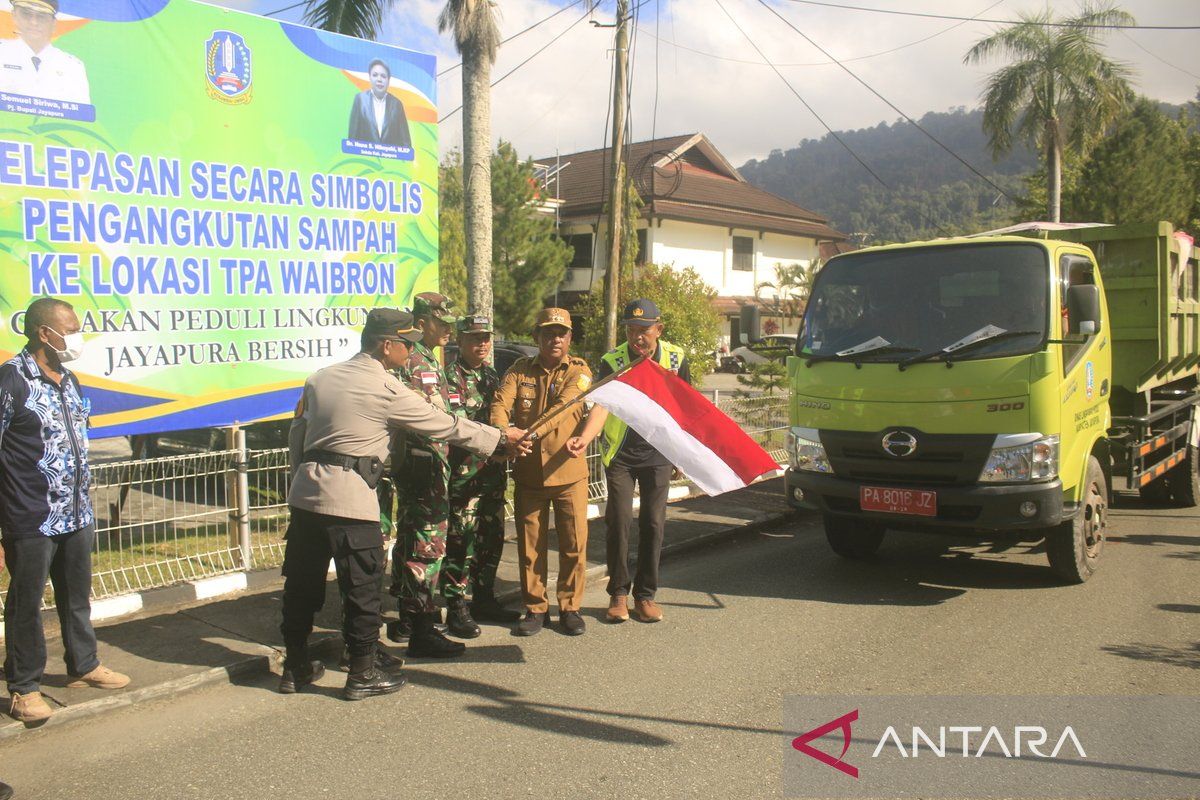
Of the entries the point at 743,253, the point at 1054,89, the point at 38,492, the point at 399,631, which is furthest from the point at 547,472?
the point at 743,253

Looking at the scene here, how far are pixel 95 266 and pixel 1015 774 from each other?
5992mm

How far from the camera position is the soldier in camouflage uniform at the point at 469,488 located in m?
5.55

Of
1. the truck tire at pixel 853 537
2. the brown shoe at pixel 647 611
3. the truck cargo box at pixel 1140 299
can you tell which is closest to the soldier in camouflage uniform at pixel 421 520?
the brown shoe at pixel 647 611

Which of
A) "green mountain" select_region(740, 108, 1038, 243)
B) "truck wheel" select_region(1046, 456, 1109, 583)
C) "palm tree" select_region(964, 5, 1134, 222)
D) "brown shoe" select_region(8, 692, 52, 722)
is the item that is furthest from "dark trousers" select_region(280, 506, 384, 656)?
"green mountain" select_region(740, 108, 1038, 243)

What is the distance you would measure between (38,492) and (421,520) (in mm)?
1842

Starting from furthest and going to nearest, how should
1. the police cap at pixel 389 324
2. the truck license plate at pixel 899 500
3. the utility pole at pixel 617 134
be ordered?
the utility pole at pixel 617 134
the truck license plate at pixel 899 500
the police cap at pixel 389 324

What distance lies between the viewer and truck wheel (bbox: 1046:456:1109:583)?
6.47 m

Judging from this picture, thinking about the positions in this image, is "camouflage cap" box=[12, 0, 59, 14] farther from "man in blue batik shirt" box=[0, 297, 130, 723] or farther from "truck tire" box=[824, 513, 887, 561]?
"truck tire" box=[824, 513, 887, 561]

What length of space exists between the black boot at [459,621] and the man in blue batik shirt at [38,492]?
197 cm

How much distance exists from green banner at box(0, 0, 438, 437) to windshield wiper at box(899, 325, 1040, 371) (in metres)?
4.17

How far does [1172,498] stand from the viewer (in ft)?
32.3

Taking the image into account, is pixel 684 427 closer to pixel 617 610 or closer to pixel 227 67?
pixel 617 610

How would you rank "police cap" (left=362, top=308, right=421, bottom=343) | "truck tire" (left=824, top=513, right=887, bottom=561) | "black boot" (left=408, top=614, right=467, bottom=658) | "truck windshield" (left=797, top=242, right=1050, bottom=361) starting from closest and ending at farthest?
"police cap" (left=362, top=308, right=421, bottom=343), "black boot" (left=408, top=614, right=467, bottom=658), "truck windshield" (left=797, top=242, right=1050, bottom=361), "truck tire" (left=824, top=513, right=887, bottom=561)

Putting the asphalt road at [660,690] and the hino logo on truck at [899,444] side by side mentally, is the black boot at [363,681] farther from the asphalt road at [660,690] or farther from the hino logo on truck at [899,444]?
the hino logo on truck at [899,444]
